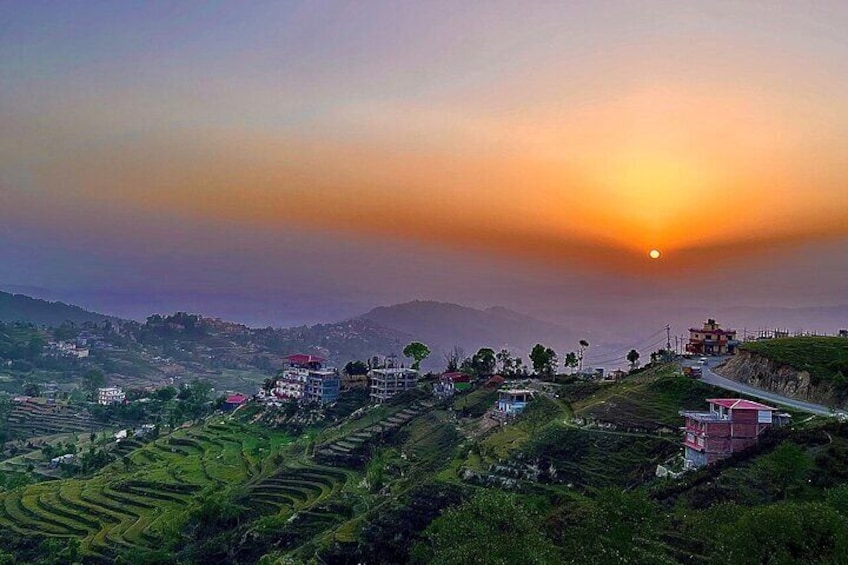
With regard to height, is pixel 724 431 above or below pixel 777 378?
below

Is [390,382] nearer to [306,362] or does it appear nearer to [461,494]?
[306,362]

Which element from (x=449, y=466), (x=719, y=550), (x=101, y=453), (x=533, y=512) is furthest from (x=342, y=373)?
(x=719, y=550)

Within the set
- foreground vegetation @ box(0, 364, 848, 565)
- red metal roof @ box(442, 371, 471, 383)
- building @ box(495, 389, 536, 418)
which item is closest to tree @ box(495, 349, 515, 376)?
red metal roof @ box(442, 371, 471, 383)

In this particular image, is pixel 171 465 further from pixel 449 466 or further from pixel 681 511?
pixel 681 511

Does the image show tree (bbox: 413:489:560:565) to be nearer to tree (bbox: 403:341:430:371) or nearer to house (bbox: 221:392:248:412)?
tree (bbox: 403:341:430:371)

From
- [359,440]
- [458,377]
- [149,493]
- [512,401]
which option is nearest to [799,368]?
[512,401]
